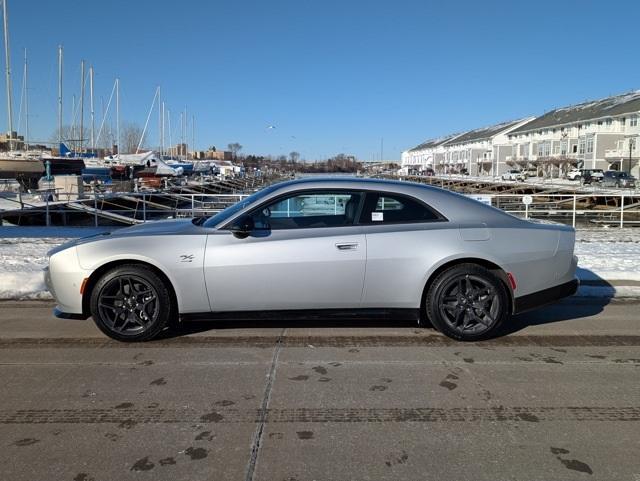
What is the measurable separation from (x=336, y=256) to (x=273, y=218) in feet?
2.42

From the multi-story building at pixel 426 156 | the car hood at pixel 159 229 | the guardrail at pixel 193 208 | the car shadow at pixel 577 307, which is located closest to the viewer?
the car hood at pixel 159 229

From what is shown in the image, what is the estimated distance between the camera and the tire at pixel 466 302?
17.1ft

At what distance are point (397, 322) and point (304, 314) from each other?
4.29ft

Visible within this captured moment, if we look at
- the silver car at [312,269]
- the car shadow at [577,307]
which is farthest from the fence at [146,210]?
the silver car at [312,269]

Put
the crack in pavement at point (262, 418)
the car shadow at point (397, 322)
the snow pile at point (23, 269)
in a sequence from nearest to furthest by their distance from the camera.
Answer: the crack in pavement at point (262, 418)
the car shadow at point (397, 322)
the snow pile at point (23, 269)

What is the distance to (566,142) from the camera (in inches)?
3339

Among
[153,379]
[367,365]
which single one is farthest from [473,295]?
[153,379]

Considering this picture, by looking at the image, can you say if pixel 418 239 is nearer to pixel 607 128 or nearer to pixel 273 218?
pixel 273 218

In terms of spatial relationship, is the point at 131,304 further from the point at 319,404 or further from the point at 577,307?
the point at 577,307

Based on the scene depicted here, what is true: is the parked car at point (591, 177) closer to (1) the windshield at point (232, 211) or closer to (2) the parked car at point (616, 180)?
(2) the parked car at point (616, 180)

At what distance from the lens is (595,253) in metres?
10.2

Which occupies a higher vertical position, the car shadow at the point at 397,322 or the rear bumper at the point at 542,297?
the rear bumper at the point at 542,297

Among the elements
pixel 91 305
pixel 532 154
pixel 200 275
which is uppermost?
pixel 532 154

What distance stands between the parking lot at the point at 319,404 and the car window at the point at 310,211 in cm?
112
